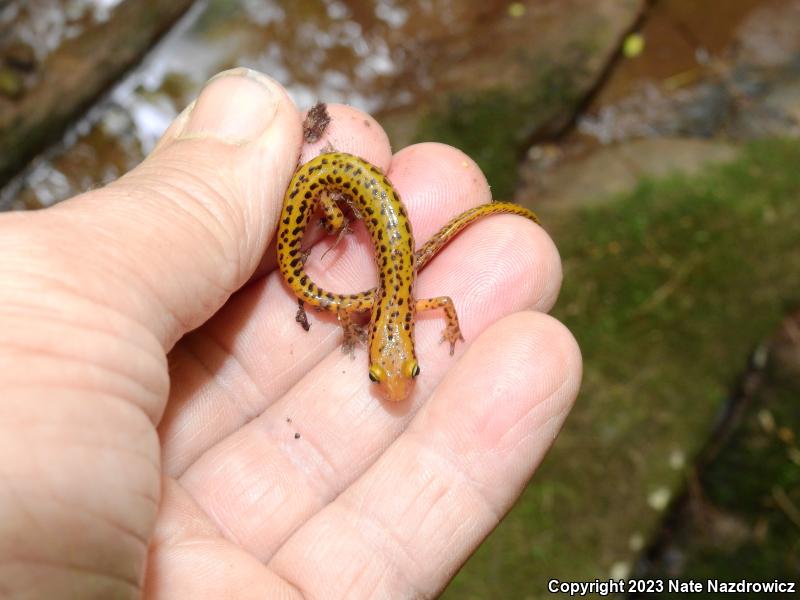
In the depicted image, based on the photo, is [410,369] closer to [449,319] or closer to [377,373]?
[377,373]

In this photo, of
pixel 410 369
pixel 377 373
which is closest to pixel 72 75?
pixel 377 373

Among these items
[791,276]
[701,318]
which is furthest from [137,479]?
[791,276]

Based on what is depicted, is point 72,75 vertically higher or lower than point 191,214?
lower

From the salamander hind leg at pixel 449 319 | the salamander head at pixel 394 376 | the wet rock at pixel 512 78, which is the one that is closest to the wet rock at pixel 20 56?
the wet rock at pixel 512 78

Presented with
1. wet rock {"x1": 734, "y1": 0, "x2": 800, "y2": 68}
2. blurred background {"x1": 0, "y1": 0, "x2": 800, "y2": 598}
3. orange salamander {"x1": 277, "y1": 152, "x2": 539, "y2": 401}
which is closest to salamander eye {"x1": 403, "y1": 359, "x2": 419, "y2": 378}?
orange salamander {"x1": 277, "y1": 152, "x2": 539, "y2": 401}

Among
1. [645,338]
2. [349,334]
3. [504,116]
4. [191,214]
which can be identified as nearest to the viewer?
[191,214]

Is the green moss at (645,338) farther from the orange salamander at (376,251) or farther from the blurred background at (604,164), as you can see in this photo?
the orange salamander at (376,251)

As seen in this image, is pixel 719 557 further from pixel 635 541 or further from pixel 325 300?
pixel 325 300

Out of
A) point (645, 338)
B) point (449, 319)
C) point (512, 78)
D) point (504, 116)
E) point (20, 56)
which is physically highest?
point (20, 56)
